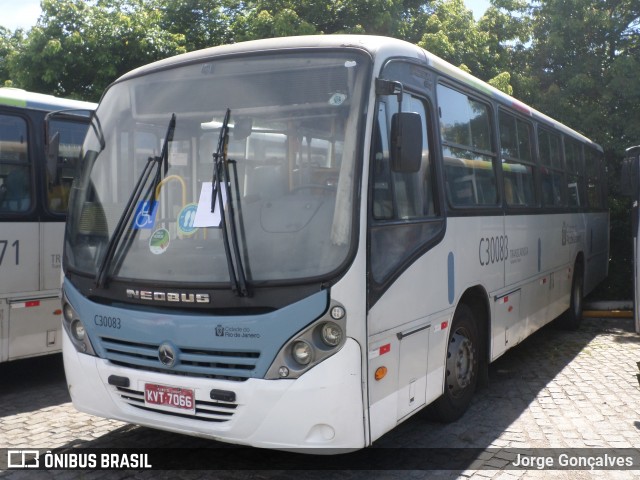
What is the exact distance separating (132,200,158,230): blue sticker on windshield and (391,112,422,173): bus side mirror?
1.60 metres

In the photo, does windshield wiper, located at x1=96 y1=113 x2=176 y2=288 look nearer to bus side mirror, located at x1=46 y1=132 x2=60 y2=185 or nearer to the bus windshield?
the bus windshield

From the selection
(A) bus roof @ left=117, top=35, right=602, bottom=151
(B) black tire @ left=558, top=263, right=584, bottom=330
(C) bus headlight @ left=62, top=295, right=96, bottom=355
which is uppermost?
(A) bus roof @ left=117, top=35, right=602, bottom=151

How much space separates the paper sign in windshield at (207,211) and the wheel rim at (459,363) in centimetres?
247

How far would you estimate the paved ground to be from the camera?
496cm

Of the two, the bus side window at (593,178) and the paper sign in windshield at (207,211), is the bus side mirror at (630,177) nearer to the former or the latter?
the bus side window at (593,178)

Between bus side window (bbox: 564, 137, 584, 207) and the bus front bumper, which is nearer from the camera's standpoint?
the bus front bumper

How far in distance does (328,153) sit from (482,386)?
331cm

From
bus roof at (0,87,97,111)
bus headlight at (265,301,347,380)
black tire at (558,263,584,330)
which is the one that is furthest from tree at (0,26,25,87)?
bus headlight at (265,301,347,380)

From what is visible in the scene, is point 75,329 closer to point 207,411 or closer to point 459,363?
point 207,411

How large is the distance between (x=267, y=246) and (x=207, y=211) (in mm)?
482

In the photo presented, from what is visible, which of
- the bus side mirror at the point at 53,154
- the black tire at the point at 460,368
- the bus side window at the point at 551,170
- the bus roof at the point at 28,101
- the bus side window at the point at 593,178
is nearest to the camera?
the bus side mirror at the point at 53,154

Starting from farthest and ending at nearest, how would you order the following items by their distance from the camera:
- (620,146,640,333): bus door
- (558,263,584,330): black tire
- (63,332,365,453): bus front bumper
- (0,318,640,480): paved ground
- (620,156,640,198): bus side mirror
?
(558,263,584,330): black tire → (620,156,640,198): bus side mirror → (620,146,640,333): bus door → (0,318,640,480): paved ground → (63,332,365,453): bus front bumper

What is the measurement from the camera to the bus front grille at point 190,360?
14.2 feet

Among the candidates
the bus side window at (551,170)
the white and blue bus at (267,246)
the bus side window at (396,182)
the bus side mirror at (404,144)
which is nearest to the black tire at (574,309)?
the bus side window at (551,170)
